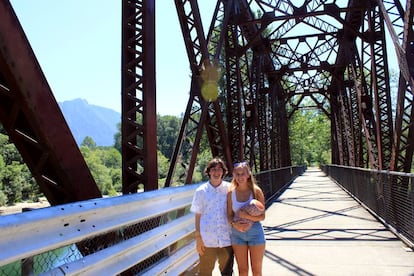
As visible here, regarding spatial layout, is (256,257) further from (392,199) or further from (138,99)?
(392,199)

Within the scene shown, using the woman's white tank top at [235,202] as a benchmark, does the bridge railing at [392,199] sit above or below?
below

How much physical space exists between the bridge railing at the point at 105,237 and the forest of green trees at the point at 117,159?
23.3 feet

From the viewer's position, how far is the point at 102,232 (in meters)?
2.94

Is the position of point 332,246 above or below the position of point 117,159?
below

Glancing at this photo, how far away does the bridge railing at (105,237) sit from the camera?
212 centimetres

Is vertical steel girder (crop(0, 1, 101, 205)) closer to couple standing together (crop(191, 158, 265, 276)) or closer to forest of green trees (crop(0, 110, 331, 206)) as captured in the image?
couple standing together (crop(191, 158, 265, 276))

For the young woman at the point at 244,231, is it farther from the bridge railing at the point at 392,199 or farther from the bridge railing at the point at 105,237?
the bridge railing at the point at 392,199

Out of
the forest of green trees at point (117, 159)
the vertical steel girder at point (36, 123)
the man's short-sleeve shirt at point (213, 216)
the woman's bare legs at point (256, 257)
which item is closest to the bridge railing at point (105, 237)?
the vertical steel girder at point (36, 123)

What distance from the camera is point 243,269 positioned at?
374 centimetres

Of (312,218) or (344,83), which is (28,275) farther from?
(344,83)

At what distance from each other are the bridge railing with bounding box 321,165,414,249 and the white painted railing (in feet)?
12.2

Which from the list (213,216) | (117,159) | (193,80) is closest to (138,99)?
(213,216)

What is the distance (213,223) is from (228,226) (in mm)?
138

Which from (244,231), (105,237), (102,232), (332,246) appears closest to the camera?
(102,232)
